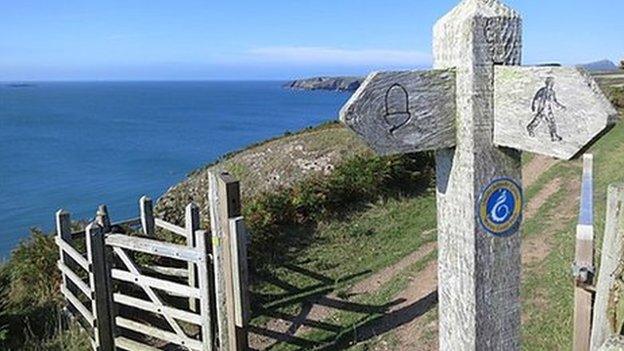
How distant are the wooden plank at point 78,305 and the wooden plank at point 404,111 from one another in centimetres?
622

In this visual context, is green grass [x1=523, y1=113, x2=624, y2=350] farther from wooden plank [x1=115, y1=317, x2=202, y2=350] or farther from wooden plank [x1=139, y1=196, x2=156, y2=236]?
wooden plank [x1=139, y1=196, x2=156, y2=236]

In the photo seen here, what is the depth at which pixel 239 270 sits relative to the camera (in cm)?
575

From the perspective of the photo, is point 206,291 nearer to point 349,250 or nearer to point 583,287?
point 583,287

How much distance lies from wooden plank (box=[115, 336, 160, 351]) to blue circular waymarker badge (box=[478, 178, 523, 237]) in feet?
18.7

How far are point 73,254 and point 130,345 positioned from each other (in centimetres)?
146

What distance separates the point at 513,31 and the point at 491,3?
0.37ft

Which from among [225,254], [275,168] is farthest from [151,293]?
[275,168]

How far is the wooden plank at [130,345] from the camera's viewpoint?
Result: 22.4ft

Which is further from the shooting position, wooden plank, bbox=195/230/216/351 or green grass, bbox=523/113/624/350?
wooden plank, bbox=195/230/216/351

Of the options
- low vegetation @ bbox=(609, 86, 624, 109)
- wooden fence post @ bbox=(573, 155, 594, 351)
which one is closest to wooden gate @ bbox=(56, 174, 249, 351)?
wooden fence post @ bbox=(573, 155, 594, 351)

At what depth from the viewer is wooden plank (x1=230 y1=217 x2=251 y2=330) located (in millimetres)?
5734

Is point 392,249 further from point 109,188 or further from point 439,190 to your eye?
point 109,188

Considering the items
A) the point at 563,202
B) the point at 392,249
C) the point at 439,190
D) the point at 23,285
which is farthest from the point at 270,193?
the point at 439,190

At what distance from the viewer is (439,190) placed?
2.04 metres
